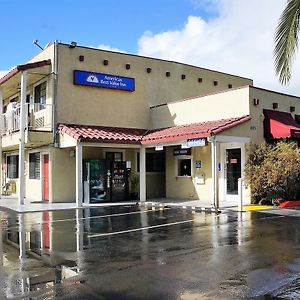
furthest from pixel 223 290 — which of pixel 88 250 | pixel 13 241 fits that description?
pixel 13 241

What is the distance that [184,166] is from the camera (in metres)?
21.3

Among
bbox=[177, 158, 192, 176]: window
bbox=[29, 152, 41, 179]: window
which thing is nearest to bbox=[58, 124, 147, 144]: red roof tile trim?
bbox=[177, 158, 192, 176]: window

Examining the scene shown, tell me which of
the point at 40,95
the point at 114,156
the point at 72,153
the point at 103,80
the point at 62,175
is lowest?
the point at 62,175

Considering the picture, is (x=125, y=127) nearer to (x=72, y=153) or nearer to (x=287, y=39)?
(x=72, y=153)

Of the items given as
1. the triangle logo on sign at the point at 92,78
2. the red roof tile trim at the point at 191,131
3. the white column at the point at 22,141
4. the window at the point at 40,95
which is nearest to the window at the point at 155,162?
the red roof tile trim at the point at 191,131

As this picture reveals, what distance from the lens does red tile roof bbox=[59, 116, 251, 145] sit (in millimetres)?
17328

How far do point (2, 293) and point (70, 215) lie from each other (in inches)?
376

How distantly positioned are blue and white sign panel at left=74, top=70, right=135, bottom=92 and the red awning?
7354mm

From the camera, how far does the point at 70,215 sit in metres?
15.4

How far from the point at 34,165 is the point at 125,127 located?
17.5 feet

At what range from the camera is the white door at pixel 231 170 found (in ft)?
59.6

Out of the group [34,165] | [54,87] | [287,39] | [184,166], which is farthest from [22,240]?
[34,165]

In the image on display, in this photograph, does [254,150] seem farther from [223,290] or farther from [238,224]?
[223,290]

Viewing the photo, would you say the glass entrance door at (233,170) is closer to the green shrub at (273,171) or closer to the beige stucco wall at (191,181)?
the green shrub at (273,171)
